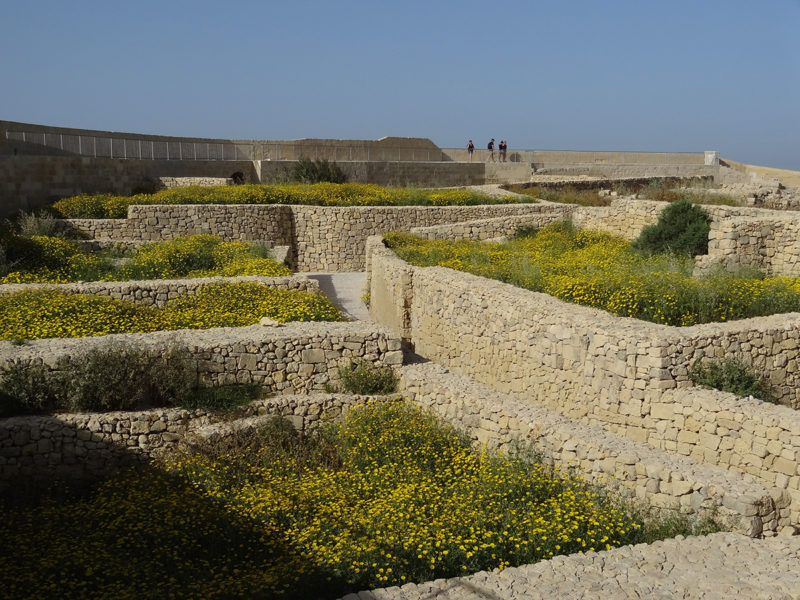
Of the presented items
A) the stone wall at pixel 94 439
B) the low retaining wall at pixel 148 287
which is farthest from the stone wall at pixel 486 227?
the stone wall at pixel 94 439

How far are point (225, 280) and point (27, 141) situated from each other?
13.9 metres

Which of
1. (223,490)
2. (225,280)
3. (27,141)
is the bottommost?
(223,490)

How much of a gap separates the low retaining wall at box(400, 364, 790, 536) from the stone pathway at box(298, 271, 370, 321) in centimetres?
688

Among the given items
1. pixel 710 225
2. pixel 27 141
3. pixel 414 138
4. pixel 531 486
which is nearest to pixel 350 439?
pixel 531 486

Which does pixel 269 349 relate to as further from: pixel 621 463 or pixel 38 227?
pixel 38 227

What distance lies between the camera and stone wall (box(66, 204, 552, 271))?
70.3 feet

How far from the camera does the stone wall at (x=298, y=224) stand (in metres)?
21.4

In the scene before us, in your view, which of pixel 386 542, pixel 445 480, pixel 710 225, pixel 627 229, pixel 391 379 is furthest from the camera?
pixel 627 229

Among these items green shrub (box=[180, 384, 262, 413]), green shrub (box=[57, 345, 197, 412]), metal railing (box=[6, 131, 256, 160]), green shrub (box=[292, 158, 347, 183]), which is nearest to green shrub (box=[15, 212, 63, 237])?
metal railing (box=[6, 131, 256, 160])

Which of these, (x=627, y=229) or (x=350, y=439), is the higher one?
(x=627, y=229)

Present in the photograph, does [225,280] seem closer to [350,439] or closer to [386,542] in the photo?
[350,439]

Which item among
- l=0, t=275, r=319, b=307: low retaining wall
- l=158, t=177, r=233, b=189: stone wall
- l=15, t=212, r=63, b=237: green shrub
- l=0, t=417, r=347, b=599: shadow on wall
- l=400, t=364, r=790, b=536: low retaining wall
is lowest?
l=0, t=417, r=347, b=599: shadow on wall

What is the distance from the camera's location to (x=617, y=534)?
22.1 feet

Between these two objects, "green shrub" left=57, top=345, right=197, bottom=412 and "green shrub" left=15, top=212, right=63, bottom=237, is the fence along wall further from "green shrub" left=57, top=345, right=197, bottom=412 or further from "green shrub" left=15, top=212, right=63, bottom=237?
"green shrub" left=15, top=212, right=63, bottom=237
